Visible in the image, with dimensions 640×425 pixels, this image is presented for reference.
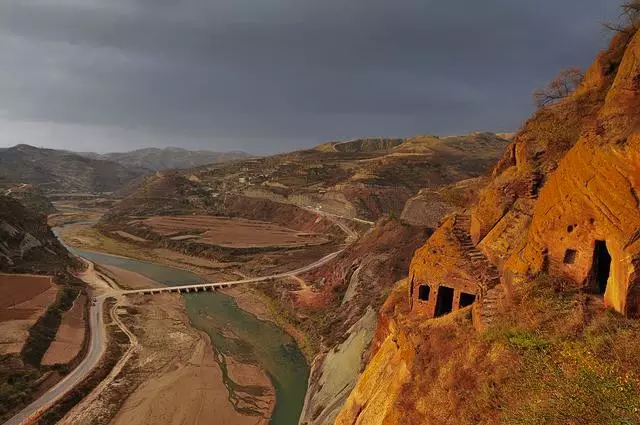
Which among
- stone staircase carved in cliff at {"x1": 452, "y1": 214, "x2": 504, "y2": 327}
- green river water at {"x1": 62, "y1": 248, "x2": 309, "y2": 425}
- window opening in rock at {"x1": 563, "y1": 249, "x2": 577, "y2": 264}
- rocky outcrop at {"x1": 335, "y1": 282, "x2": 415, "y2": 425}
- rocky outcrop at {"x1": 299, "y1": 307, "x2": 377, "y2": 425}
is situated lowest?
green river water at {"x1": 62, "y1": 248, "x2": 309, "y2": 425}

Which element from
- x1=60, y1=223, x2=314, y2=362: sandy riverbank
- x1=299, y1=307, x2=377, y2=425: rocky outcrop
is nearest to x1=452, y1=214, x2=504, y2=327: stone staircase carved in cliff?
x1=299, y1=307, x2=377, y2=425: rocky outcrop

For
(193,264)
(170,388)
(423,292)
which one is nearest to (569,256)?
(423,292)

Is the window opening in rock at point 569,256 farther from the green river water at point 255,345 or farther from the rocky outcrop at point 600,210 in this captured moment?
the green river water at point 255,345

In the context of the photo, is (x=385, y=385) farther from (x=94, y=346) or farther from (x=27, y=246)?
(x=27, y=246)

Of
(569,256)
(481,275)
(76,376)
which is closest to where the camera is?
(569,256)

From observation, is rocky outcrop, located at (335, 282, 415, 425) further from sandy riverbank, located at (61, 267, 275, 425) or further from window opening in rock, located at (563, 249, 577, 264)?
sandy riverbank, located at (61, 267, 275, 425)

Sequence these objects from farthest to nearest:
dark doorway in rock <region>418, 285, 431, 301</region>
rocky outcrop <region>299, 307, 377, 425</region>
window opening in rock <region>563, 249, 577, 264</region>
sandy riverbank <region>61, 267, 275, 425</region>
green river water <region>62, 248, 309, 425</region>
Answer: green river water <region>62, 248, 309, 425</region>, sandy riverbank <region>61, 267, 275, 425</region>, rocky outcrop <region>299, 307, 377, 425</region>, dark doorway in rock <region>418, 285, 431, 301</region>, window opening in rock <region>563, 249, 577, 264</region>

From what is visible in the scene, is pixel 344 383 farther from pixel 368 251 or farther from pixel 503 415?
pixel 368 251
